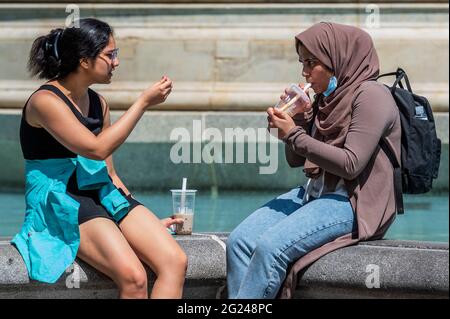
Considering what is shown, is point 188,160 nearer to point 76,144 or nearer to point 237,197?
point 237,197

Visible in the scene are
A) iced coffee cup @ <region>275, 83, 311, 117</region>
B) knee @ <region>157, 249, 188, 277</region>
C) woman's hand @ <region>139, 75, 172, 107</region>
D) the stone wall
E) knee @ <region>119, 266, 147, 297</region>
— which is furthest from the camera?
the stone wall

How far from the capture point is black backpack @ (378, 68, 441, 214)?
4.35 meters

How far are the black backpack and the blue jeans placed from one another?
24 cm

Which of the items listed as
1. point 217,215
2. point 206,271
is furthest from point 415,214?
point 206,271

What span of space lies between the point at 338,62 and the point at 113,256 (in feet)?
3.88

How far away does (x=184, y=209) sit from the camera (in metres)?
4.81

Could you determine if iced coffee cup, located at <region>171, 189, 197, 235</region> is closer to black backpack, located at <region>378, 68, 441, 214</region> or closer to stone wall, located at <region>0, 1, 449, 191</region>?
black backpack, located at <region>378, 68, 441, 214</region>

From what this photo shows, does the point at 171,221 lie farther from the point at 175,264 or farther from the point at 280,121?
the point at 280,121

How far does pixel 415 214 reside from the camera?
9.00 meters

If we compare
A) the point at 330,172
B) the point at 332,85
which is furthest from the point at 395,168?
the point at 332,85

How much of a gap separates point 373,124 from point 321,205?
0.38m

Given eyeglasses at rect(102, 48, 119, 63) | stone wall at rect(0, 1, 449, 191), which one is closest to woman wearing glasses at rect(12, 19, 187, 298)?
eyeglasses at rect(102, 48, 119, 63)

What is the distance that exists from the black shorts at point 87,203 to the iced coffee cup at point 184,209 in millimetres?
321

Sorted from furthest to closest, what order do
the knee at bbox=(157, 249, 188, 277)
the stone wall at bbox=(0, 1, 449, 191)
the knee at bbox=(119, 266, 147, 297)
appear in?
the stone wall at bbox=(0, 1, 449, 191) < the knee at bbox=(157, 249, 188, 277) < the knee at bbox=(119, 266, 147, 297)
